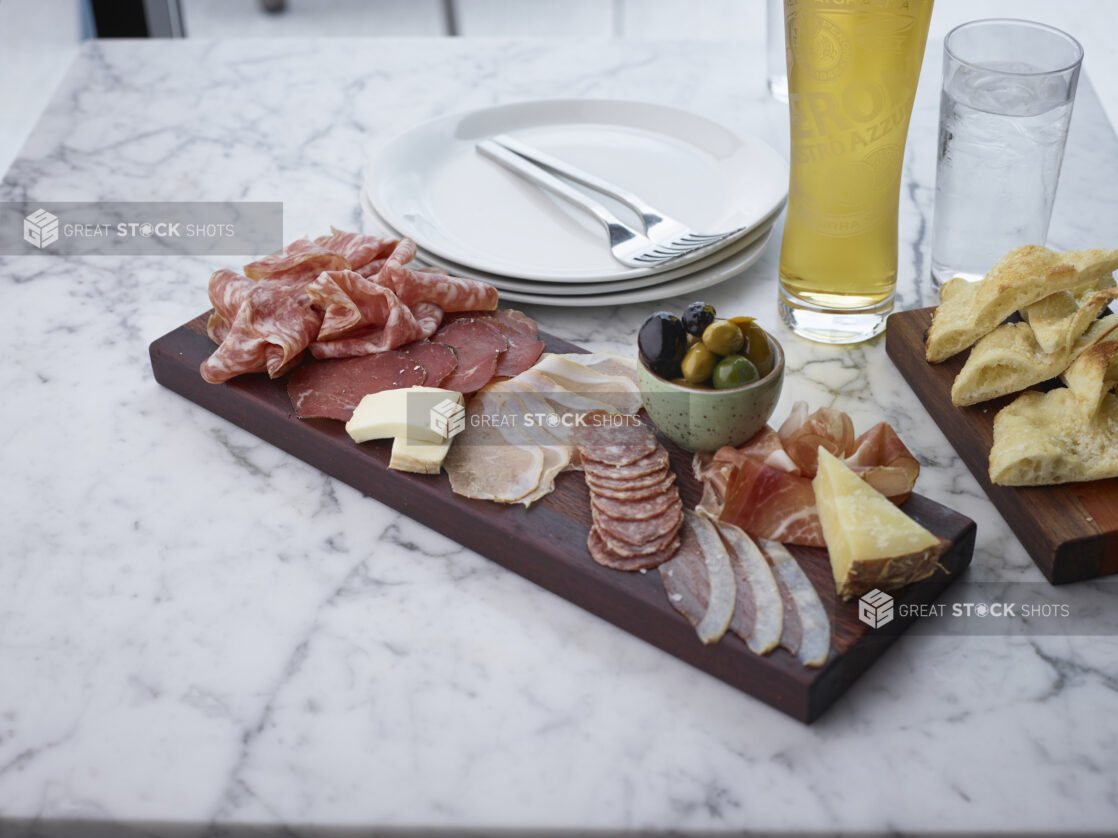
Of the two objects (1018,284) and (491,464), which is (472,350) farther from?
(1018,284)

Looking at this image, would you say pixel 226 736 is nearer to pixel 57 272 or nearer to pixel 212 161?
pixel 57 272

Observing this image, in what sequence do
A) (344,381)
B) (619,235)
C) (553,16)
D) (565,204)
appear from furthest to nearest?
(553,16) → (565,204) → (619,235) → (344,381)

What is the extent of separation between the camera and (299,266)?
4.65ft

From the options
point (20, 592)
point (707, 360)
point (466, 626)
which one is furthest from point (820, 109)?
point (20, 592)

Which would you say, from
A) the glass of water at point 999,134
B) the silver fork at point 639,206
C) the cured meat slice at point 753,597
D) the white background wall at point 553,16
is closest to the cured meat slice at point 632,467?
the cured meat slice at point 753,597

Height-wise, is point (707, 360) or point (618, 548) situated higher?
Answer: point (707, 360)

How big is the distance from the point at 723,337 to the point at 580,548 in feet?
0.88

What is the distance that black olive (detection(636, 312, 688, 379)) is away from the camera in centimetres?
113

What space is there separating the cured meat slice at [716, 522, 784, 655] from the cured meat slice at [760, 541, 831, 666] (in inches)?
0.6

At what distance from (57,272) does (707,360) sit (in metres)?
1.12

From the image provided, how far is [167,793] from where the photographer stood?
0.94 meters

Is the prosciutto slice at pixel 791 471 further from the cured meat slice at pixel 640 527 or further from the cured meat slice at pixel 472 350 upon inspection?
the cured meat slice at pixel 472 350

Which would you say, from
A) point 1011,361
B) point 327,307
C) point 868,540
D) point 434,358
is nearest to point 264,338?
point 327,307

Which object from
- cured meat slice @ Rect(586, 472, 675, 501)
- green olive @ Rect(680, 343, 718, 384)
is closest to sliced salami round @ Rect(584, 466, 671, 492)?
cured meat slice @ Rect(586, 472, 675, 501)
